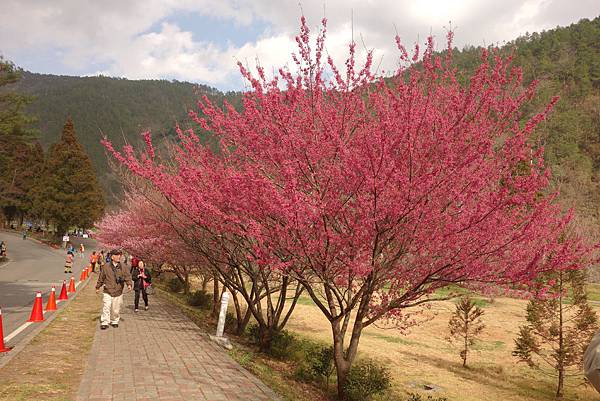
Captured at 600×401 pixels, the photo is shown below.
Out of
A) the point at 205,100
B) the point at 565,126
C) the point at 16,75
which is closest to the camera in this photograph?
the point at 205,100

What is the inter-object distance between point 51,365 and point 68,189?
154ft

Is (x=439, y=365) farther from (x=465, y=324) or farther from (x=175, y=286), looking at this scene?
(x=175, y=286)

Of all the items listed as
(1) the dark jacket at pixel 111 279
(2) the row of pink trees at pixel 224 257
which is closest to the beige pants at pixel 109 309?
(1) the dark jacket at pixel 111 279

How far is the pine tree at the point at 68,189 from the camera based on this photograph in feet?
152

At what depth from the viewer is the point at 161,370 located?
6500 mm

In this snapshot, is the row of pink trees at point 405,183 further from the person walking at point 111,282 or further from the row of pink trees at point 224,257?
the person walking at point 111,282

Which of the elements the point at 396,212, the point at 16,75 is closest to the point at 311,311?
the point at 396,212

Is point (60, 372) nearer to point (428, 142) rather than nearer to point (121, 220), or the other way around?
point (428, 142)

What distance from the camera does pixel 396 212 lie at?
19.0 feet

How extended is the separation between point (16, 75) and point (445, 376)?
27.6m

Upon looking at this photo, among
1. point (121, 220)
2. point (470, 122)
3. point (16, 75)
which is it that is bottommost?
point (121, 220)

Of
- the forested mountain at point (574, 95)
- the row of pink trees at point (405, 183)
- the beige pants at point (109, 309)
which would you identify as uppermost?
the forested mountain at point (574, 95)

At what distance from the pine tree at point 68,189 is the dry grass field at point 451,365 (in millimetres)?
34794

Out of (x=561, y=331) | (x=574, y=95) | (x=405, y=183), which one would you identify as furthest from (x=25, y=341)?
(x=574, y=95)
